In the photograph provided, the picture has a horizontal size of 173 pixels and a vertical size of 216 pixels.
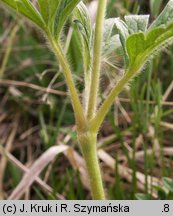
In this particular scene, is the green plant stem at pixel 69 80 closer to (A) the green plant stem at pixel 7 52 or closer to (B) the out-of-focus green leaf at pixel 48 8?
(B) the out-of-focus green leaf at pixel 48 8

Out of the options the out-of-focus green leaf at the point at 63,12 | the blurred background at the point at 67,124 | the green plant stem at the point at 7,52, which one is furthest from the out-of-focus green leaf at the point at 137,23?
the green plant stem at the point at 7,52

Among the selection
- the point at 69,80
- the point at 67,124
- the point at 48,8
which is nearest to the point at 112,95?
the point at 69,80

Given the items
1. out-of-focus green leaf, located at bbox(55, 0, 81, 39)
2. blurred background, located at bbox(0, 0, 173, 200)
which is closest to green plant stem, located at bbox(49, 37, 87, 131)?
out-of-focus green leaf, located at bbox(55, 0, 81, 39)

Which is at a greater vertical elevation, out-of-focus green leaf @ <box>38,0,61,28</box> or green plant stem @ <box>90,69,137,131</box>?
out-of-focus green leaf @ <box>38,0,61,28</box>

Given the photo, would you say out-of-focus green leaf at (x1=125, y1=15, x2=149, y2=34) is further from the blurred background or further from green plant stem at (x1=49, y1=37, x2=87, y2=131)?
the blurred background

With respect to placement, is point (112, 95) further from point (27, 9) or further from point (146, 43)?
point (27, 9)

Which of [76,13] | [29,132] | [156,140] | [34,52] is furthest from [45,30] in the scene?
[34,52]
